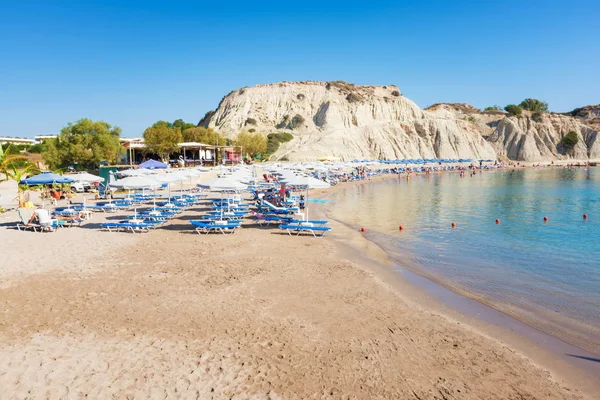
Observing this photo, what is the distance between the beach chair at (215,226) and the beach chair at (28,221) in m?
6.08

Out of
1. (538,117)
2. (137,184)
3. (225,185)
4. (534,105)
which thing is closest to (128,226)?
(137,184)

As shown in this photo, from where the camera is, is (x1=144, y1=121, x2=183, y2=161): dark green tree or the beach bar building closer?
(x1=144, y1=121, x2=183, y2=161): dark green tree

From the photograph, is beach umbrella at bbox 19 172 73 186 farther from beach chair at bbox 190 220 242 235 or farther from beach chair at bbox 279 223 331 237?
beach chair at bbox 279 223 331 237

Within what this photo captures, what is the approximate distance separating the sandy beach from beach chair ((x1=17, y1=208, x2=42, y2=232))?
4.22m

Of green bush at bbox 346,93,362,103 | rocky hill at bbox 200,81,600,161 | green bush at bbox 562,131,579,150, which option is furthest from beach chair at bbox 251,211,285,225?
green bush at bbox 562,131,579,150

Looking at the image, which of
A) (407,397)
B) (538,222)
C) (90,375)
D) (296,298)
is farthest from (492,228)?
(90,375)

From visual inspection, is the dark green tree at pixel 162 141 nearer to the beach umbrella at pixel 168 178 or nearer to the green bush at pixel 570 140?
the beach umbrella at pixel 168 178

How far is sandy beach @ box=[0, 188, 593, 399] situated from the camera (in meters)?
5.84

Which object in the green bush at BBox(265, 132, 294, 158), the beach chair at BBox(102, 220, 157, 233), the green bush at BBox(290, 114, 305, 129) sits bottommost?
the beach chair at BBox(102, 220, 157, 233)

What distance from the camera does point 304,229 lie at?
1677 centimetres

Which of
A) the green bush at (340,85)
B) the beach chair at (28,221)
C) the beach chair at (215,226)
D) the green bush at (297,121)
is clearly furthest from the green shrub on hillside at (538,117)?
the beach chair at (28,221)

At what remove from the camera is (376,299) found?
9539 millimetres

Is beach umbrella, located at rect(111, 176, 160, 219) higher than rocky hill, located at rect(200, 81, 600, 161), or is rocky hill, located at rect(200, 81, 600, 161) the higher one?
rocky hill, located at rect(200, 81, 600, 161)

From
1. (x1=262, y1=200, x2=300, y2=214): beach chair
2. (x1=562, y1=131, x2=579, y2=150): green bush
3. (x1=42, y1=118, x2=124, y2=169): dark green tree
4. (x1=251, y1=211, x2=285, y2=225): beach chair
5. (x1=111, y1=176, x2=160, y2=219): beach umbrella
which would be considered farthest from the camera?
(x1=562, y1=131, x2=579, y2=150): green bush
